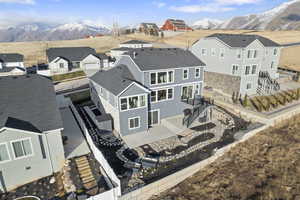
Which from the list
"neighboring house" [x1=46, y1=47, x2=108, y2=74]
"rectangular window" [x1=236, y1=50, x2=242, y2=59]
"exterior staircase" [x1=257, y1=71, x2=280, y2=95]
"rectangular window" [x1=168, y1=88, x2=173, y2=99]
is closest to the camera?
"rectangular window" [x1=168, y1=88, x2=173, y2=99]

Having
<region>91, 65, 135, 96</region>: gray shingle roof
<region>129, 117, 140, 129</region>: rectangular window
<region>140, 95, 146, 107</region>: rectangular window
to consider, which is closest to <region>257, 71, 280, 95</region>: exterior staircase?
<region>140, 95, 146, 107</region>: rectangular window

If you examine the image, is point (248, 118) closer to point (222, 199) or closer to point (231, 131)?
point (231, 131)

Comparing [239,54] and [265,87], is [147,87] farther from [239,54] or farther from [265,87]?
[265,87]

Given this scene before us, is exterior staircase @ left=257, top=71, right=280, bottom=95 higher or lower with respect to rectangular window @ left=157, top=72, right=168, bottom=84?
lower

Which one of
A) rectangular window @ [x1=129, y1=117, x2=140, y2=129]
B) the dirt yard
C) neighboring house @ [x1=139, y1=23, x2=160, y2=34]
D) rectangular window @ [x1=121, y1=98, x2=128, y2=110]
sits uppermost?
neighboring house @ [x1=139, y1=23, x2=160, y2=34]

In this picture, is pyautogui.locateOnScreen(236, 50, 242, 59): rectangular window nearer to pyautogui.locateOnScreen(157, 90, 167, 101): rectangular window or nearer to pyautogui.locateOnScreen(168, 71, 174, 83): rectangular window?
pyautogui.locateOnScreen(168, 71, 174, 83): rectangular window

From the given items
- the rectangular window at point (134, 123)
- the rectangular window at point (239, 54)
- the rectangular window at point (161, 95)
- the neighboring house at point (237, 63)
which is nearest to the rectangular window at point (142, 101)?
the rectangular window at point (134, 123)
